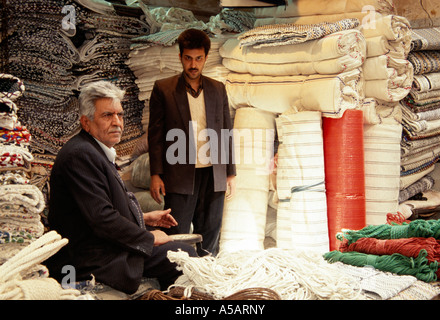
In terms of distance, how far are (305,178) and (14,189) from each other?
1477 mm

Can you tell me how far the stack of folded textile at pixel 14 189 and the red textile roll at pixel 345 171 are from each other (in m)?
1.51

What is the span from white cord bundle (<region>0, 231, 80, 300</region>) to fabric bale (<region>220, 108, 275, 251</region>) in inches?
50.5

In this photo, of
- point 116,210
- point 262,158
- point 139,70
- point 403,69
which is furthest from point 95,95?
point 403,69

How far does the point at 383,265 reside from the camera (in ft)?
6.80

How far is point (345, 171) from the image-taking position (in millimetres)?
2838

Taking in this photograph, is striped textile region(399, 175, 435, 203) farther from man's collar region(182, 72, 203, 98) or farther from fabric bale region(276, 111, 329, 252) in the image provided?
man's collar region(182, 72, 203, 98)

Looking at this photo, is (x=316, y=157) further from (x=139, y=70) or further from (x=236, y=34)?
(x=139, y=70)

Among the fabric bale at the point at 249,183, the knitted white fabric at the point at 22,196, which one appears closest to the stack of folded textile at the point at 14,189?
the knitted white fabric at the point at 22,196

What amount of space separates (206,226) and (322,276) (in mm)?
905

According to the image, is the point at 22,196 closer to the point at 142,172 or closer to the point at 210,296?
the point at 210,296

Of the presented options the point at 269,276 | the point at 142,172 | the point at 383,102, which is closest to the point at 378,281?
the point at 269,276

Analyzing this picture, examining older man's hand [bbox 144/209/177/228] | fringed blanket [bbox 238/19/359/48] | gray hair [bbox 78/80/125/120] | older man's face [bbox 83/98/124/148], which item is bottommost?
older man's hand [bbox 144/209/177/228]

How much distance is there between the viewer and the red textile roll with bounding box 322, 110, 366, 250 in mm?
2830

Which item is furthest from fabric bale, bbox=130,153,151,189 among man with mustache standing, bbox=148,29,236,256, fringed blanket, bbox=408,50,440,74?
fringed blanket, bbox=408,50,440,74
